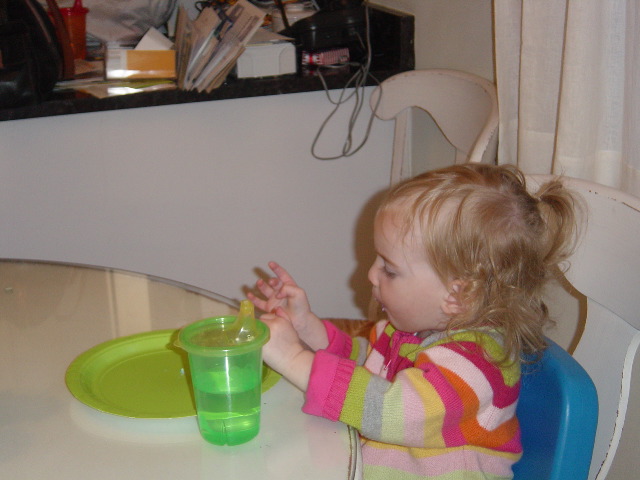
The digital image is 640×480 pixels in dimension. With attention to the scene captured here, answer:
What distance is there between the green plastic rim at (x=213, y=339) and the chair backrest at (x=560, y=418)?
0.33 m

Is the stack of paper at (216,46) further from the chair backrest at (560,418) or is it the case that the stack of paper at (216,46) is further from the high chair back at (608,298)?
the chair backrest at (560,418)

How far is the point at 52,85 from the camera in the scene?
1784mm

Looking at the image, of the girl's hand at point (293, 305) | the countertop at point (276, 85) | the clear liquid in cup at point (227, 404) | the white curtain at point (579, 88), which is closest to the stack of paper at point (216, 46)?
the countertop at point (276, 85)

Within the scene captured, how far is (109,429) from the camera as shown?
72 centimetres

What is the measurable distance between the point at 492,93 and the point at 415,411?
78 cm

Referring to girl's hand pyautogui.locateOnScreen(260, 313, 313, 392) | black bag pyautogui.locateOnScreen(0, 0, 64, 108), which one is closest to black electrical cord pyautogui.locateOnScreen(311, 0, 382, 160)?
black bag pyautogui.locateOnScreen(0, 0, 64, 108)

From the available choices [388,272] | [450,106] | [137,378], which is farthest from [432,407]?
[450,106]

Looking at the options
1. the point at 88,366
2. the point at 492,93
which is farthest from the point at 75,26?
the point at 88,366

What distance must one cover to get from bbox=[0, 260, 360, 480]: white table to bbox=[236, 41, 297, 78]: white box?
1.05m

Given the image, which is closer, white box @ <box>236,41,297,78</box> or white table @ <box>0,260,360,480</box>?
white table @ <box>0,260,360,480</box>

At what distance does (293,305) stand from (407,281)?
0.18m

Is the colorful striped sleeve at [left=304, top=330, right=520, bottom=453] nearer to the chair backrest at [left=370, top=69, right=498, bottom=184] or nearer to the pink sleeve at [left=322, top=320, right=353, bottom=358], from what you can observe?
the pink sleeve at [left=322, top=320, right=353, bottom=358]

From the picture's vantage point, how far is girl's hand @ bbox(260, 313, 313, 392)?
2.64 ft

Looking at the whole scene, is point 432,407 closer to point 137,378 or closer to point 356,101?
point 137,378
